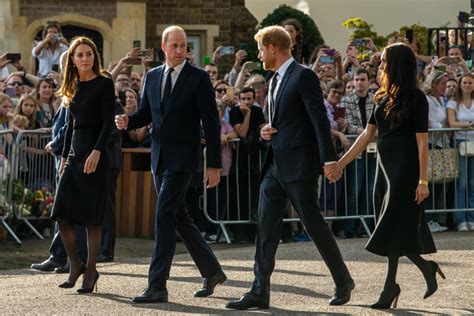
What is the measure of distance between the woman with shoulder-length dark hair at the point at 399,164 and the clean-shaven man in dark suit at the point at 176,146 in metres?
1.13

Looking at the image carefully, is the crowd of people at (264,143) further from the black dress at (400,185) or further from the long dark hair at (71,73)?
the black dress at (400,185)

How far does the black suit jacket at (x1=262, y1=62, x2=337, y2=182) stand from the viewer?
412 inches

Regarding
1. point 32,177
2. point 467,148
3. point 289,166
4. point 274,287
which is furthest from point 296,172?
point 32,177

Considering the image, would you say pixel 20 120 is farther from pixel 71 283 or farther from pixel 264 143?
pixel 71 283

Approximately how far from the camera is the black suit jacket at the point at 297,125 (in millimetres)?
10477

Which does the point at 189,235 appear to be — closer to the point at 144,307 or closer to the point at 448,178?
the point at 144,307

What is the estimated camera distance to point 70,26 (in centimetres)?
3241

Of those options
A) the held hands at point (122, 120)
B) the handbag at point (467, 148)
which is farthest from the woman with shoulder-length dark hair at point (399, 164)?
the handbag at point (467, 148)

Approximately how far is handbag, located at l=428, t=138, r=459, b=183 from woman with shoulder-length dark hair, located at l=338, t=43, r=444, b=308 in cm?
612

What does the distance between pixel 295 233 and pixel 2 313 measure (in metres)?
6.70

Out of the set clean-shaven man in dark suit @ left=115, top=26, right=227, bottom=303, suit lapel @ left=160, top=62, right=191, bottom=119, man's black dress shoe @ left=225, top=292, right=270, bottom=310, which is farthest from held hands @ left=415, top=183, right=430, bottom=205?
suit lapel @ left=160, top=62, right=191, bottom=119

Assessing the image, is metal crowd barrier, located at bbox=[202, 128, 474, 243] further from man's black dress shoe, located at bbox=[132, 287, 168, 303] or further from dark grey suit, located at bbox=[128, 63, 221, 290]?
man's black dress shoe, located at bbox=[132, 287, 168, 303]

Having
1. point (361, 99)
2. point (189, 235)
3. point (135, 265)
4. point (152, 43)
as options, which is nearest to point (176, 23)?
point (152, 43)

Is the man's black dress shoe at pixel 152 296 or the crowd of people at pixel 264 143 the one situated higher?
the crowd of people at pixel 264 143
